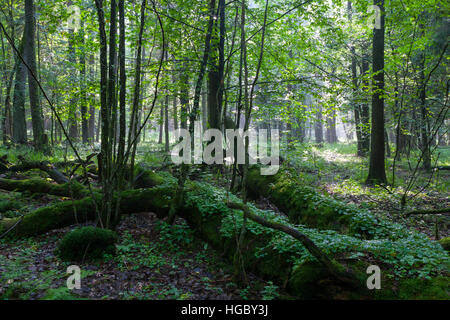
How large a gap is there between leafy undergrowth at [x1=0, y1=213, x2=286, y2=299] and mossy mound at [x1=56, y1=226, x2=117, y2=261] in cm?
15

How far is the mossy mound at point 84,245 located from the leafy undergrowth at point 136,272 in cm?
15

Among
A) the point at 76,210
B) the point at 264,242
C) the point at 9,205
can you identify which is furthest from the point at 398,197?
the point at 9,205

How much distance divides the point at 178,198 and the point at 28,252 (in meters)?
2.84

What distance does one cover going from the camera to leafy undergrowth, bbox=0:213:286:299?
378 centimetres

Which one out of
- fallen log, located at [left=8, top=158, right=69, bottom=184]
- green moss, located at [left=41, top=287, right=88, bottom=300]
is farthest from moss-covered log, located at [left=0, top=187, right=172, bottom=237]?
fallen log, located at [left=8, top=158, right=69, bottom=184]

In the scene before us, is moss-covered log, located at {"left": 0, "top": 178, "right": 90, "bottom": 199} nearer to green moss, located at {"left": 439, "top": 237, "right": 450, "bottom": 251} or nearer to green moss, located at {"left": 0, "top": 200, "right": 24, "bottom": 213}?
green moss, located at {"left": 0, "top": 200, "right": 24, "bottom": 213}

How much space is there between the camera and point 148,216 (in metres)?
7.07

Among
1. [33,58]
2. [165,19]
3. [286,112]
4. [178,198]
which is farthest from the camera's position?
[33,58]

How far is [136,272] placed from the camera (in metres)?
4.53

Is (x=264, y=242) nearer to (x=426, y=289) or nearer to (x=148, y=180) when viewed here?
(x=426, y=289)

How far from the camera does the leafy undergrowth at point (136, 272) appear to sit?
3781 millimetres

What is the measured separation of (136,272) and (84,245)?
3.59 ft
